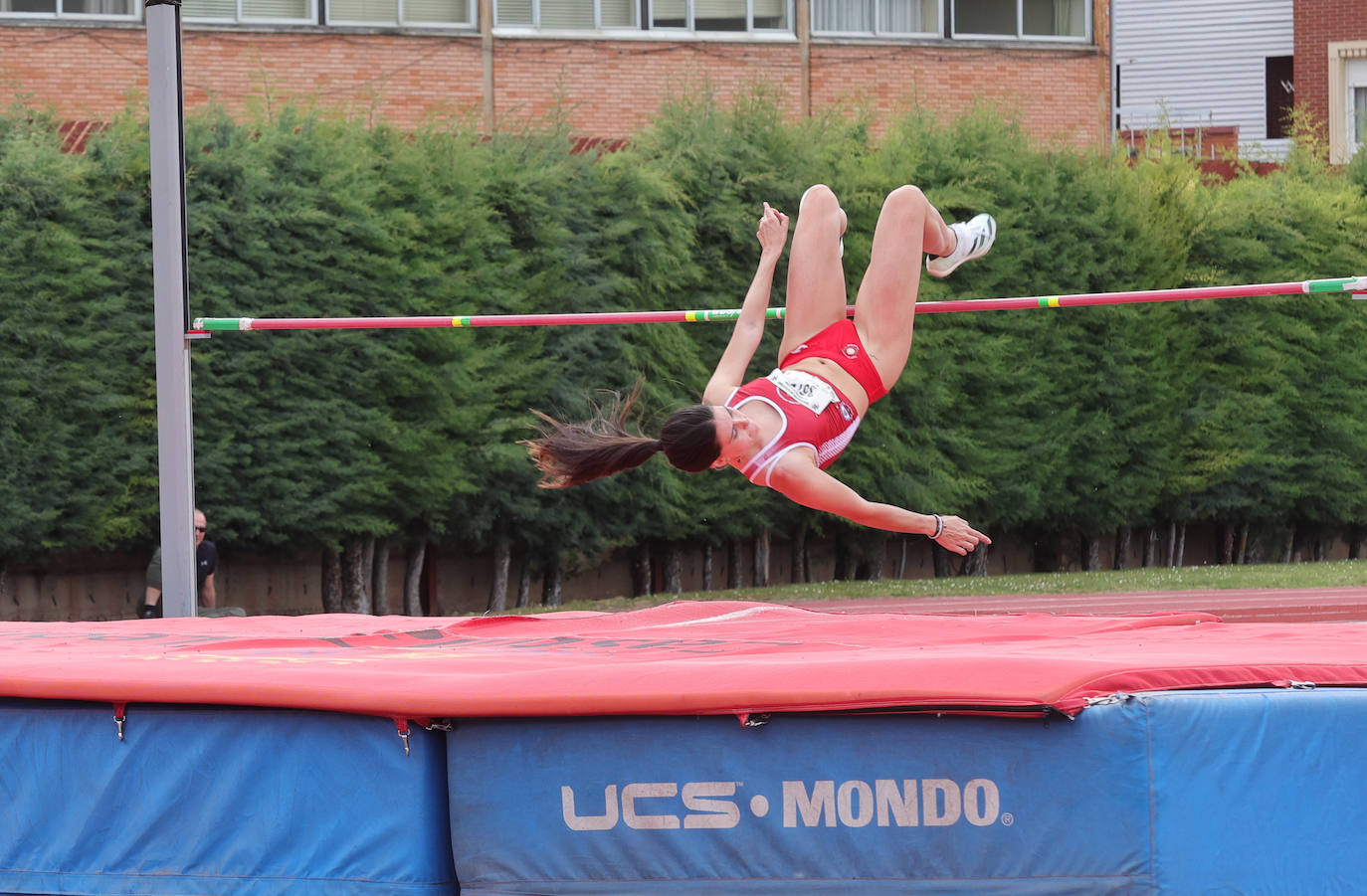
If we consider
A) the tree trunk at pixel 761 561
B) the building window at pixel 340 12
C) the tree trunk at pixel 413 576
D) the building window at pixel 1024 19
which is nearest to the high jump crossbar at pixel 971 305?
the tree trunk at pixel 413 576

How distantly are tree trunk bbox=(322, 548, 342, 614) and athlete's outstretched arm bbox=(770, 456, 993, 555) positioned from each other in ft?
21.6

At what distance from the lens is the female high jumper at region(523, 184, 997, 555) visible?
4.09 metres

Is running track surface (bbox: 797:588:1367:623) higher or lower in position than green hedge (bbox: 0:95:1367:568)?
lower

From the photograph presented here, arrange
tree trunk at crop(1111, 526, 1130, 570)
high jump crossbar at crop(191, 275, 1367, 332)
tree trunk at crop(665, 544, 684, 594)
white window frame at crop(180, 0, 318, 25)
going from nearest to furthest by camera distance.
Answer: high jump crossbar at crop(191, 275, 1367, 332) → tree trunk at crop(665, 544, 684, 594) → tree trunk at crop(1111, 526, 1130, 570) → white window frame at crop(180, 0, 318, 25)

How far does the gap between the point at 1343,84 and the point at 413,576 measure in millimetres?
14758

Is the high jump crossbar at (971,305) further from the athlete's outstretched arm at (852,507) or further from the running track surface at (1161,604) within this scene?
the running track surface at (1161,604)

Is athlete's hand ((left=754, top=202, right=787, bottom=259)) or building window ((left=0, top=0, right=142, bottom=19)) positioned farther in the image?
building window ((left=0, top=0, right=142, bottom=19))

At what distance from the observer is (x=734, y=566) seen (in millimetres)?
11938

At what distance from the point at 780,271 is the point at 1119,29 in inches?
510

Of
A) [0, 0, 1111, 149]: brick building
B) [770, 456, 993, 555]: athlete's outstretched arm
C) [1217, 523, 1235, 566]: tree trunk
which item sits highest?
[0, 0, 1111, 149]: brick building

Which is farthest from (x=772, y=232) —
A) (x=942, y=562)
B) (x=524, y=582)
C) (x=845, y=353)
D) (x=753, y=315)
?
(x=942, y=562)

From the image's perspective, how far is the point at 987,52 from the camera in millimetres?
15820

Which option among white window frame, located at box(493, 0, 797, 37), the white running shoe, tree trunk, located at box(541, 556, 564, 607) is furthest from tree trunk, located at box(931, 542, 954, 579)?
the white running shoe

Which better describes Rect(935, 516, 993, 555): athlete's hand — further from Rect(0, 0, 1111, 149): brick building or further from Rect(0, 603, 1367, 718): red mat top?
Rect(0, 0, 1111, 149): brick building
